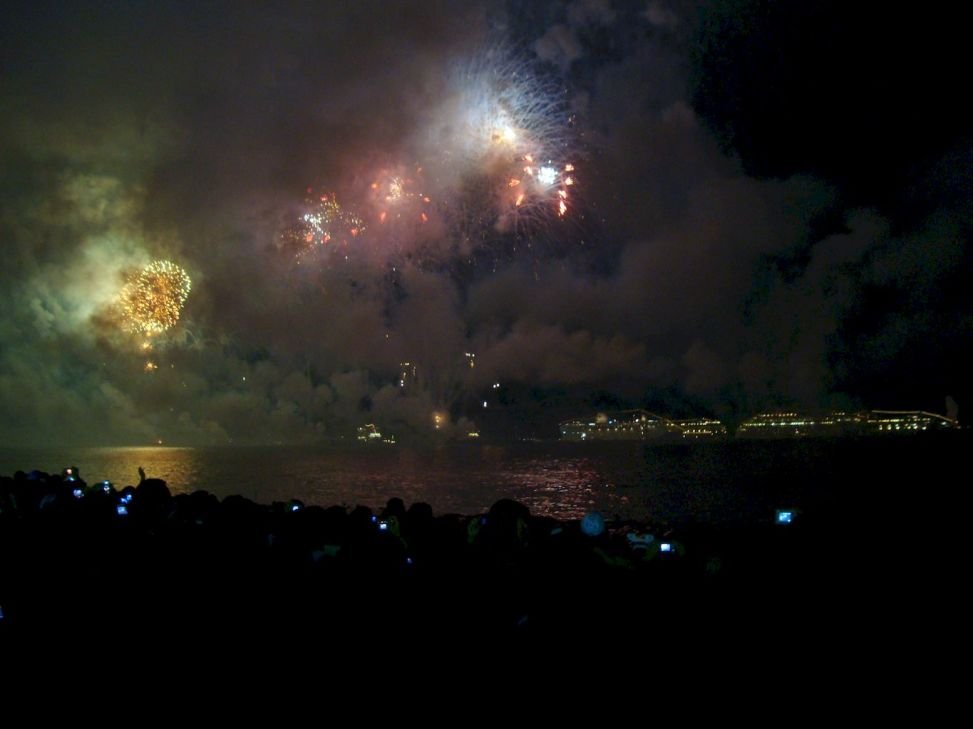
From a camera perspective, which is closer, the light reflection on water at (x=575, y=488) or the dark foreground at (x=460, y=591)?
the dark foreground at (x=460, y=591)

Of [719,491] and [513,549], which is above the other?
[513,549]

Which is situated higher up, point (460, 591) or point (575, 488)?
point (460, 591)

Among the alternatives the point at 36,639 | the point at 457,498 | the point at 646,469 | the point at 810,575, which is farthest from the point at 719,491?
the point at 36,639

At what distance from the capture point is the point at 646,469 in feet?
335

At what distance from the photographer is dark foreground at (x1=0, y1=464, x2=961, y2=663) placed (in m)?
6.98

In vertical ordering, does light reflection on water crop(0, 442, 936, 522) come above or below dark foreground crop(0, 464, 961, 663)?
below

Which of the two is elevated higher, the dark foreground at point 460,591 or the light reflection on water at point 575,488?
the dark foreground at point 460,591

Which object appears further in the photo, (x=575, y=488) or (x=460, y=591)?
(x=575, y=488)

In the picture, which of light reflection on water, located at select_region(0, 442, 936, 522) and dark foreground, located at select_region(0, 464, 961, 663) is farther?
light reflection on water, located at select_region(0, 442, 936, 522)

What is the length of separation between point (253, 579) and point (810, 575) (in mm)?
7220

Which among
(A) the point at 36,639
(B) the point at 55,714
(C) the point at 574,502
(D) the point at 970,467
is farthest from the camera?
(D) the point at 970,467

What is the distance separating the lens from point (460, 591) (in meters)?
7.43

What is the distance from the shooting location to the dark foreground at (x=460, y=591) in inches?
275

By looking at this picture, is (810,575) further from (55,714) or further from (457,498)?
(457,498)
